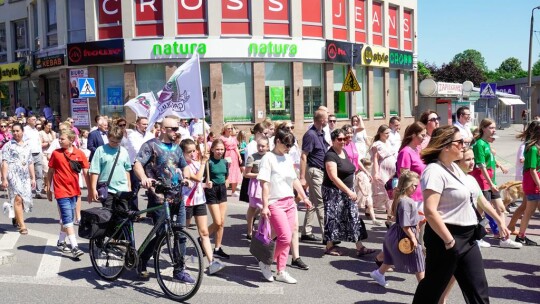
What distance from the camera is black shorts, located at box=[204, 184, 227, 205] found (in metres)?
8.10

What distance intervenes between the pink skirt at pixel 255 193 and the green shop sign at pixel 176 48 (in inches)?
629

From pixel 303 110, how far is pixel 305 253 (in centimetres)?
1803

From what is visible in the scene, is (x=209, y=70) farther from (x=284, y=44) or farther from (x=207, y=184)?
(x=207, y=184)

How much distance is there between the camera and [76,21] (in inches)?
1032

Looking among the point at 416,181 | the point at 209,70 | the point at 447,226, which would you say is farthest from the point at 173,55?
the point at 447,226

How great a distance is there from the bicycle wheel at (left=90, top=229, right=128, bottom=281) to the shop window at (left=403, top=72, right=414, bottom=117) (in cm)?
2820

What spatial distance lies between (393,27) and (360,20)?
3.77m

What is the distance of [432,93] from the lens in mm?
33281

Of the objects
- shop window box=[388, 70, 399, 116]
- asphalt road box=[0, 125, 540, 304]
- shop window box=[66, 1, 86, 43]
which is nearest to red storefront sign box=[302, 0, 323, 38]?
shop window box=[388, 70, 399, 116]

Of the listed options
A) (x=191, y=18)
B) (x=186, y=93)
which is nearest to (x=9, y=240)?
(x=186, y=93)

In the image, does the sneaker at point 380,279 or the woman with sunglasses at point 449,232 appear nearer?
the woman with sunglasses at point 449,232

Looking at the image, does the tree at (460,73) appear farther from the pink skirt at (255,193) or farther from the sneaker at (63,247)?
the sneaker at (63,247)

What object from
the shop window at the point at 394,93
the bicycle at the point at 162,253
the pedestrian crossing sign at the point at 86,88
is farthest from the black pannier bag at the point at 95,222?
the shop window at the point at 394,93

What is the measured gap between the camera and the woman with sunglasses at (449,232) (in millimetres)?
4770
